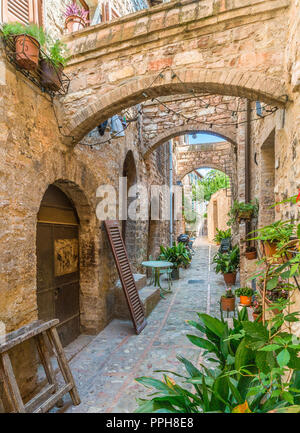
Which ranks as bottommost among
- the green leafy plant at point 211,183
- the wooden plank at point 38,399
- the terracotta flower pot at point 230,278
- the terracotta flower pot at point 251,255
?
the wooden plank at point 38,399

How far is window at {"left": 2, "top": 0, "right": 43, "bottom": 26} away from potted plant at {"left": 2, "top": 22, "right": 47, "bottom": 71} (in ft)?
2.44

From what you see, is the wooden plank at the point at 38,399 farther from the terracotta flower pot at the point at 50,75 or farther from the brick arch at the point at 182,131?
the brick arch at the point at 182,131

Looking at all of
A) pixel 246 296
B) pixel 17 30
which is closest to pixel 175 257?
pixel 246 296

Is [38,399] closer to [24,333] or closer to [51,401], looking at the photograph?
[51,401]

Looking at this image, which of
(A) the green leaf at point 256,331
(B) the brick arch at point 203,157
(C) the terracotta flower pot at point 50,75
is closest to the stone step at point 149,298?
(C) the terracotta flower pot at point 50,75

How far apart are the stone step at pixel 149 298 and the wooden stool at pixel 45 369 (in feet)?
8.03

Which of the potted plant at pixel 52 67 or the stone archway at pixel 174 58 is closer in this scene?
the stone archway at pixel 174 58

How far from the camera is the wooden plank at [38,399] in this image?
2025mm

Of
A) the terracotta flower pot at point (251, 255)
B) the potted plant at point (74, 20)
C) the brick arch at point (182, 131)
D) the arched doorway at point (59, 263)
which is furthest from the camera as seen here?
the brick arch at point (182, 131)

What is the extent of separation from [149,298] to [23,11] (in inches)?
191

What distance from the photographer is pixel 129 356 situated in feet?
11.3

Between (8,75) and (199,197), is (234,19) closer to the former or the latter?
(8,75)

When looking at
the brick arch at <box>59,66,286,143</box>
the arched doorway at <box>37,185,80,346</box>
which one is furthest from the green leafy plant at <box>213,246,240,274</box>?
the brick arch at <box>59,66,286,143</box>

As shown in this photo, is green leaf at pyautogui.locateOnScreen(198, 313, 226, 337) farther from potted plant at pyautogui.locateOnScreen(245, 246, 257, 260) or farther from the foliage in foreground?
potted plant at pyautogui.locateOnScreen(245, 246, 257, 260)
